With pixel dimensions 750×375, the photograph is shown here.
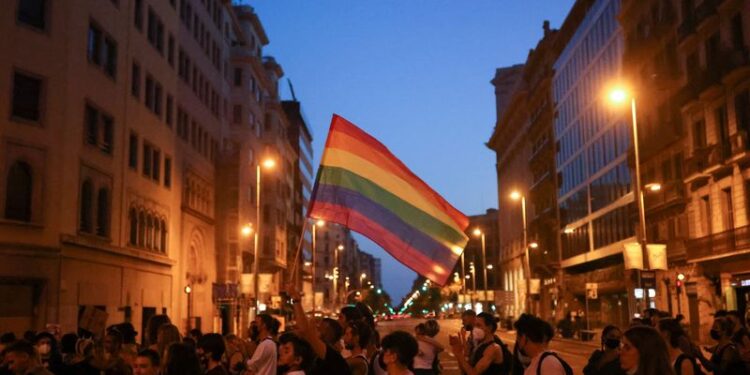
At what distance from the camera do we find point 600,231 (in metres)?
66.0

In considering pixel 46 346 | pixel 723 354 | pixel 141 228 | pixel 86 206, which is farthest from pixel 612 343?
pixel 141 228

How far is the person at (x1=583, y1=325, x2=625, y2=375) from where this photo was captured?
8891 millimetres

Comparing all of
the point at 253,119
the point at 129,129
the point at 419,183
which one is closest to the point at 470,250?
the point at 253,119

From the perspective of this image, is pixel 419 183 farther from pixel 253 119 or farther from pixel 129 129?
pixel 253 119

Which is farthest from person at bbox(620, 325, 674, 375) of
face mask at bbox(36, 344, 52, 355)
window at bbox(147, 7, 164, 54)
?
window at bbox(147, 7, 164, 54)

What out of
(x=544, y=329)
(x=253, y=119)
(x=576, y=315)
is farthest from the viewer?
(x=253, y=119)

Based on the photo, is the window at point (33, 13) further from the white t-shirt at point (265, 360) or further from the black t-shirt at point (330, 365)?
the black t-shirt at point (330, 365)

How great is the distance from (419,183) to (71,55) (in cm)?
2249

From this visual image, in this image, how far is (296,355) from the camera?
7.55 m

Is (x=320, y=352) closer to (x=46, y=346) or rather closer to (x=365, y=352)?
(x=365, y=352)

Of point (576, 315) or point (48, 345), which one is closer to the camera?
point (48, 345)

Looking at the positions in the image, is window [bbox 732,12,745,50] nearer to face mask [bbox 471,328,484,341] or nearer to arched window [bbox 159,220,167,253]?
arched window [bbox 159,220,167,253]

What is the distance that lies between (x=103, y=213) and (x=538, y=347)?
31.0 m

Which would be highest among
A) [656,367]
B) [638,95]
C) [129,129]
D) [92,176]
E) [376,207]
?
[638,95]
